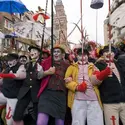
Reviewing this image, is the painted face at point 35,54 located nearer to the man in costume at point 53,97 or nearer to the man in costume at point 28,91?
the man in costume at point 28,91

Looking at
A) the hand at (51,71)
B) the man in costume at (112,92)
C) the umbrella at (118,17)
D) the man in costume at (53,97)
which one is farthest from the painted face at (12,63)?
the umbrella at (118,17)

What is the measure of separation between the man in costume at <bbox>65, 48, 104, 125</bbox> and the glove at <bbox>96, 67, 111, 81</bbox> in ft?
0.82

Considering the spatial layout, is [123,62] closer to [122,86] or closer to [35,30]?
[122,86]

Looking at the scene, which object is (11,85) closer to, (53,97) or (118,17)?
(53,97)

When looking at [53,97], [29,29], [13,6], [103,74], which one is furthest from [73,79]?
[29,29]

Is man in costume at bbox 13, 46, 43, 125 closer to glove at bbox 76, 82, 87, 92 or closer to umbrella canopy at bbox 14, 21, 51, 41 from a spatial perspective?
glove at bbox 76, 82, 87, 92

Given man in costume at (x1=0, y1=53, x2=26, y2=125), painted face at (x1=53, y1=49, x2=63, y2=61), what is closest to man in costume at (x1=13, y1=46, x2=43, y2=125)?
man in costume at (x1=0, y1=53, x2=26, y2=125)

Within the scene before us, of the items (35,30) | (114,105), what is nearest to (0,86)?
(114,105)

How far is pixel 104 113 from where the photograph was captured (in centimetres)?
424

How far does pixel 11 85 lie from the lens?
199 inches

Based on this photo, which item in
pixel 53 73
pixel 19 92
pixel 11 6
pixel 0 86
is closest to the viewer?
pixel 53 73

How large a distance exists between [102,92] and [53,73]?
2.86ft

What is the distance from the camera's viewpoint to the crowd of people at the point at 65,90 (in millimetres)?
4180

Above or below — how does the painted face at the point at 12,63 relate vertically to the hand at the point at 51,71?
above
